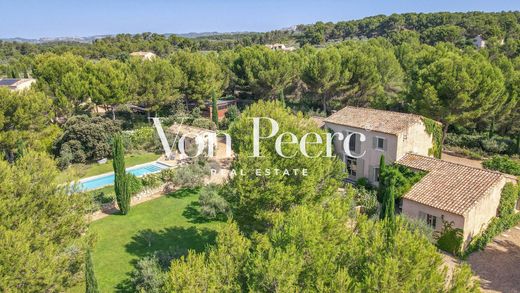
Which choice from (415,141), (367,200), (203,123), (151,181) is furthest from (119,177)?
(415,141)

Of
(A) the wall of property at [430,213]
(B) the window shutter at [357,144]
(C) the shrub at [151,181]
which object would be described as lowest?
(C) the shrub at [151,181]

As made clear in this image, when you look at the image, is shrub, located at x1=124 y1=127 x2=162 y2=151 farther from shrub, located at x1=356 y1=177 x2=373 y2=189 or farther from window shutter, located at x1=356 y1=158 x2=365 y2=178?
shrub, located at x1=356 y1=177 x2=373 y2=189

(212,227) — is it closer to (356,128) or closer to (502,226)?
(356,128)

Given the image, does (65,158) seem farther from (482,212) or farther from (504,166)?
(504,166)

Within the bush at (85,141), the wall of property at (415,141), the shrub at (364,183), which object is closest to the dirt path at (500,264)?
the wall of property at (415,141)

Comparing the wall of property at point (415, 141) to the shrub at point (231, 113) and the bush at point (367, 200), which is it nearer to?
the bush at point (367, 200)
